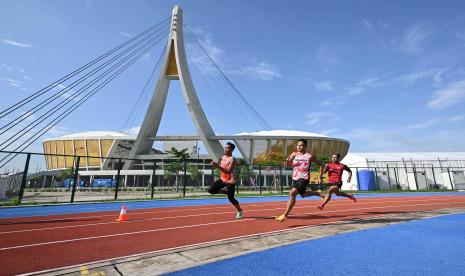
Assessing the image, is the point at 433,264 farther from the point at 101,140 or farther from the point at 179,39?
the point at 101,140

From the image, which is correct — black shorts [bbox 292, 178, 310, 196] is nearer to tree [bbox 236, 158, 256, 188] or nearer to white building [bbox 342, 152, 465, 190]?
white building [bbox 342, 152, 465, 190]

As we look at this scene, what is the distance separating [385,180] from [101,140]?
68.7m

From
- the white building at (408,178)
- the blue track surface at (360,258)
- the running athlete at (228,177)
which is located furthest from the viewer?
the white building at (408,178)

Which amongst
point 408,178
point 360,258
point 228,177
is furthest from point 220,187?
point 408,178

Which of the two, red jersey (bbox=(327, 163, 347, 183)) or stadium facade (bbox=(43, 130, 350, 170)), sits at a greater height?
stadium facade (bbox=(43, 130, 350, 170))

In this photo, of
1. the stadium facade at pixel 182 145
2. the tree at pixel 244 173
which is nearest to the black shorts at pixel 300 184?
the tree at pixel 244 173

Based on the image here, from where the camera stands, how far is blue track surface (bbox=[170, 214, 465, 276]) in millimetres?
2801

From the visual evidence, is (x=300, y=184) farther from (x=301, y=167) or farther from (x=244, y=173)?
(x=244, y=173)

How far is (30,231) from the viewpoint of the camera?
5.51m

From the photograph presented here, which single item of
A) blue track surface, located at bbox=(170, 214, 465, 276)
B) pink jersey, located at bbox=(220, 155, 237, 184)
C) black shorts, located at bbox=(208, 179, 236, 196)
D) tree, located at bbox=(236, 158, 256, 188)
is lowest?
blue track surface, located at bbox=(170, 214, 465, 276)

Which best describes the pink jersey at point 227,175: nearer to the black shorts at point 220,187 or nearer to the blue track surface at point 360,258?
the black shorts at point 220,187

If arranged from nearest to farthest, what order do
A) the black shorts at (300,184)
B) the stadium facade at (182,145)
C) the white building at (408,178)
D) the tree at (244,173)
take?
the black shorts at (300,184)
the white building at (408,178)
the tree at (244,173)
the stadium facade at (182,145)

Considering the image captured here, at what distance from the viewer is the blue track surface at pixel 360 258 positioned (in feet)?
9.19

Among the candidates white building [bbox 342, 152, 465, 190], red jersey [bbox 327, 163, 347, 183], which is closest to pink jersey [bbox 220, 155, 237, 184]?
red jersey [bbox 327, 163, 347, 183]
